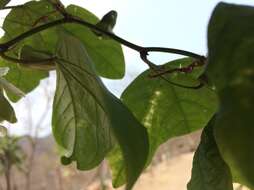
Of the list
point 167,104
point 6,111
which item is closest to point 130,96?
point 167,104

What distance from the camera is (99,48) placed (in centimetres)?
73

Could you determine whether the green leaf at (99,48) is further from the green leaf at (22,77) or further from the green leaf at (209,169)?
the green leaf at (209,169)

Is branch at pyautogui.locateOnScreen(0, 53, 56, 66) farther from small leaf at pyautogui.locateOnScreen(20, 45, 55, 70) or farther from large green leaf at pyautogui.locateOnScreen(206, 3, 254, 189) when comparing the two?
large green leaf at pyautogui.locateOnScreen(206, 3, 254, 189)

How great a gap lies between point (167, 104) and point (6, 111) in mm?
190

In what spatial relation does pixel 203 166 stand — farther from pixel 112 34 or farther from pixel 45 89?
pixel 45 89

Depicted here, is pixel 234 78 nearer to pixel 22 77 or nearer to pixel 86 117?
pixel 86 117

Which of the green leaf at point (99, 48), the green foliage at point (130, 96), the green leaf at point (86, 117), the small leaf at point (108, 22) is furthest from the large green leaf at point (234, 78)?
the green leaf at point (99, 48)

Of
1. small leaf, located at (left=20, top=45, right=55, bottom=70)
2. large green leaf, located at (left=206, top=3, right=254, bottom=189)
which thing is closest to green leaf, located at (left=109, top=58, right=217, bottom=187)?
small leaf, located at (left=20, top=45, right=55, bottom=70)

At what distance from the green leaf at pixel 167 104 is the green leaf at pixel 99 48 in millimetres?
Result: 92

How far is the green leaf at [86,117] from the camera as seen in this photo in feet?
1.42

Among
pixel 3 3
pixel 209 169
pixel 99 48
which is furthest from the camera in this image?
pixel 99 48

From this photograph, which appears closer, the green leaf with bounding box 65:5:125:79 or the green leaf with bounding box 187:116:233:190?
the green leaf with bounding box 187:116:233:190

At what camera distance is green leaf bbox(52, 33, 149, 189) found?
434 millimetres

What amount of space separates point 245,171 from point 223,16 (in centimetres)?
10
